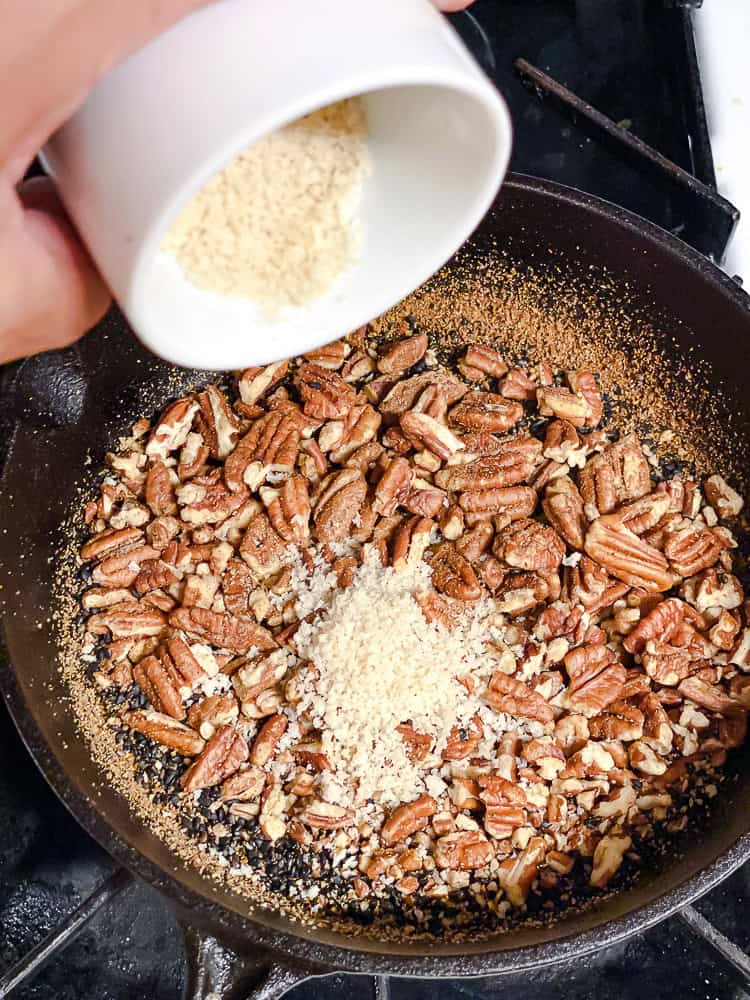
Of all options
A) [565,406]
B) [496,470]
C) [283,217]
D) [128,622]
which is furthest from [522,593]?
[283,217]

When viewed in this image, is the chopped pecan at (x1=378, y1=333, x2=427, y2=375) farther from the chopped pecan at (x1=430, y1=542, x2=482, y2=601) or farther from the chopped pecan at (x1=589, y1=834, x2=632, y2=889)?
the chopped pecan at (x1=589, y1=834, x2=632, y2=889)

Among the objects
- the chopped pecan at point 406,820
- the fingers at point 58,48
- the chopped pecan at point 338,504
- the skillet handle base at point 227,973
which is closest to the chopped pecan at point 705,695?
the chopped pecan at point 406,820

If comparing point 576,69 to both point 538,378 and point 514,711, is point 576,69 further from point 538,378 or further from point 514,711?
point 514,711

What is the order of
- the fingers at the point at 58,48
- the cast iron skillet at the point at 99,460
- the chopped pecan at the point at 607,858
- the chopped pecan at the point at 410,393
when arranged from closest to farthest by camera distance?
1. the fingers at the point at 58,48
2. the cast iron skillet at the point at 99,460
3. the chopped pecan at the point at 607,858
4. the chopped pecan at the point at 410,393

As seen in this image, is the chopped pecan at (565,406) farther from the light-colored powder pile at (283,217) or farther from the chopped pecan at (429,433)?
the light-colored powder pile at (283,217)

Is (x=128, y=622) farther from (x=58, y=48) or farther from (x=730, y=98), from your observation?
(x=730, y=98)

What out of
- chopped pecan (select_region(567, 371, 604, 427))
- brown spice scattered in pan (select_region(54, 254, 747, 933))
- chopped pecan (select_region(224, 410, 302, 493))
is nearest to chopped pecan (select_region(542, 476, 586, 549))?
brown spice scattered in pan (select_region(54, 254, 747, 933))

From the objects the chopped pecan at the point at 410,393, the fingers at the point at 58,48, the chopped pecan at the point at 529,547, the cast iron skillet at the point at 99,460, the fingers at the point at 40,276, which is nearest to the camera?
the fingers at the point at 58,48
